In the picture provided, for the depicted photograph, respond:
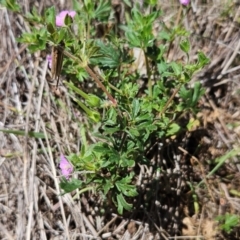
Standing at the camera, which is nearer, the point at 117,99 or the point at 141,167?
the point at 117,99

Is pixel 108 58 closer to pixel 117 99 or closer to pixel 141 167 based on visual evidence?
pixel 117 99

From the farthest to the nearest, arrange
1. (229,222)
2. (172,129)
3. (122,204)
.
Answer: (229,222) → (172,129) → (122,204)

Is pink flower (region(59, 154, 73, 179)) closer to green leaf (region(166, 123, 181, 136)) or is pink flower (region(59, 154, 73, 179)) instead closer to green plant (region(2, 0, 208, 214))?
green plant (region(2, 0, 208, 214))

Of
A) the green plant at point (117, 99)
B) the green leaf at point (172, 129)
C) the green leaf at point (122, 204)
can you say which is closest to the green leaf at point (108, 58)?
the green plant at point (117, 99)

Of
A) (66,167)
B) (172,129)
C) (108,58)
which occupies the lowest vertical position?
(66,167)

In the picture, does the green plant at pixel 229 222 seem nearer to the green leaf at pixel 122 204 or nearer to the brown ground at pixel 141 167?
the brown ground at pixel 141 167

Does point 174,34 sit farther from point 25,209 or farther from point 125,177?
point 25,209

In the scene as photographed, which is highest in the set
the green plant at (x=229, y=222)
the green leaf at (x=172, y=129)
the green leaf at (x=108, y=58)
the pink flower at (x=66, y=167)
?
the green leaf at (x=108, y=58)

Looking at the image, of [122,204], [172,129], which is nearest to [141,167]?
[172,129]
